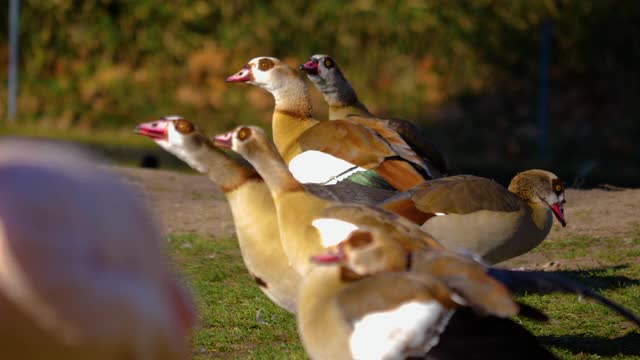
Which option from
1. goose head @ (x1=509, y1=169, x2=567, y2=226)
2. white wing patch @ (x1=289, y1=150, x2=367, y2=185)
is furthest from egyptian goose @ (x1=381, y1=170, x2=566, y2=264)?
white wing patch @ (x1=289, y1=150, x2=367, y2=185)

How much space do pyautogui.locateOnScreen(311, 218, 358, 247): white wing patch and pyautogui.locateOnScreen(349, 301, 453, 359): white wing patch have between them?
28.8 inches

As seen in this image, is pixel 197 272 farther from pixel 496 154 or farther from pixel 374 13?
pixel 374 13

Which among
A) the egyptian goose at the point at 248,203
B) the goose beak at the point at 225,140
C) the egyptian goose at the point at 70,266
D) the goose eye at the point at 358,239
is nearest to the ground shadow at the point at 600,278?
the egyptian goose at the point at 248,203

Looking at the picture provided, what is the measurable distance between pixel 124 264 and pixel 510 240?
4.47 metres

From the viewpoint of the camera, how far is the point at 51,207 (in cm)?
159

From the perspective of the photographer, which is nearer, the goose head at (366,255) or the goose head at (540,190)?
the goose head at (366,255)

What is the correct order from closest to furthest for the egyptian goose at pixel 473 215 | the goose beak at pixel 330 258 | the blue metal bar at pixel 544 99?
the goose beak at pixel 330 258 < the egyptian goose at pixel 473 215 < the blue metal bar at pixel 544 99

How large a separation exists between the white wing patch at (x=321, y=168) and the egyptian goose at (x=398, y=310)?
251 cm

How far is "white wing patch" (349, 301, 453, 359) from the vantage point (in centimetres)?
372

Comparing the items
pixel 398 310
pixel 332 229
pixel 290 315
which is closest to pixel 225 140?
pixel 332 229

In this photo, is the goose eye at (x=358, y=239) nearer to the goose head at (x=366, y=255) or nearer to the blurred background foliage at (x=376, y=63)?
the goose head at (x=366, y=255)

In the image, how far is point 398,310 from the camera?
12.2 ft

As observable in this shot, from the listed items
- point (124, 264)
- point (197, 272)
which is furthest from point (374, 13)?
point (124, 264)

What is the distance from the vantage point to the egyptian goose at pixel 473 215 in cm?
587
